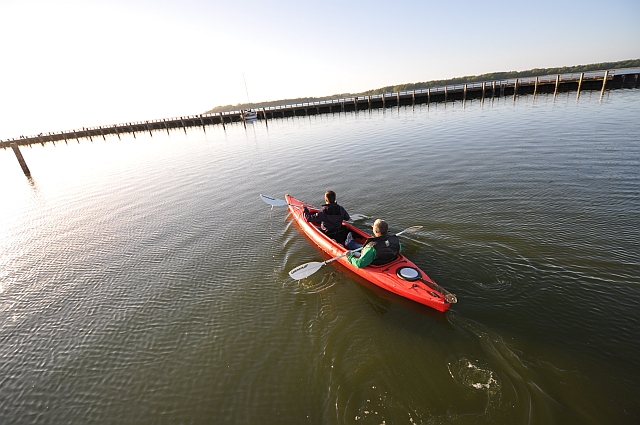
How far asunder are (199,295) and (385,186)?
8.48 meters

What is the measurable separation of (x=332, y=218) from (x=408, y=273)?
2.58 meters

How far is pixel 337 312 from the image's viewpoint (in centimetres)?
567

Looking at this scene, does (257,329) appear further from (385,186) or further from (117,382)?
(385,186)

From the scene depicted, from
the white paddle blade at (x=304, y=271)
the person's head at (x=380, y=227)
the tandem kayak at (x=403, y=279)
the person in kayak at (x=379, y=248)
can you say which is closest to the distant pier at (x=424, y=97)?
the tandem kayak at (x=403, y=279)

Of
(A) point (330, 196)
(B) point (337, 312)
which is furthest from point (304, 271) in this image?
(A) point (330, 196)

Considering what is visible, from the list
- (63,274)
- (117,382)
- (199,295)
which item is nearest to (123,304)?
(199,295)

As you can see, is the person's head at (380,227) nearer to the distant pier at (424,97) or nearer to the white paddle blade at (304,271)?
the white paddle blade at (304,271)

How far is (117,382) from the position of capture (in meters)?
4.64

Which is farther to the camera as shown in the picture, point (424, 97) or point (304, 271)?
point (424, 97)

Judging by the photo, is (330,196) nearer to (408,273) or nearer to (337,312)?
(408,273)

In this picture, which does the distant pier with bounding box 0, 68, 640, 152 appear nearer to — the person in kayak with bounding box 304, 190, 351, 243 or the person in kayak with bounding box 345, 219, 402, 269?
the person in kayak with bounding box 304, 190, 351, 243

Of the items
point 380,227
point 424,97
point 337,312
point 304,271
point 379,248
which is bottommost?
point 337,312

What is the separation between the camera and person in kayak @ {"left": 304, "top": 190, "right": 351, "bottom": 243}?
7363 millimetres

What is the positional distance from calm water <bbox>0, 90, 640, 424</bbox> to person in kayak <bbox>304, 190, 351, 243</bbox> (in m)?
0.95
